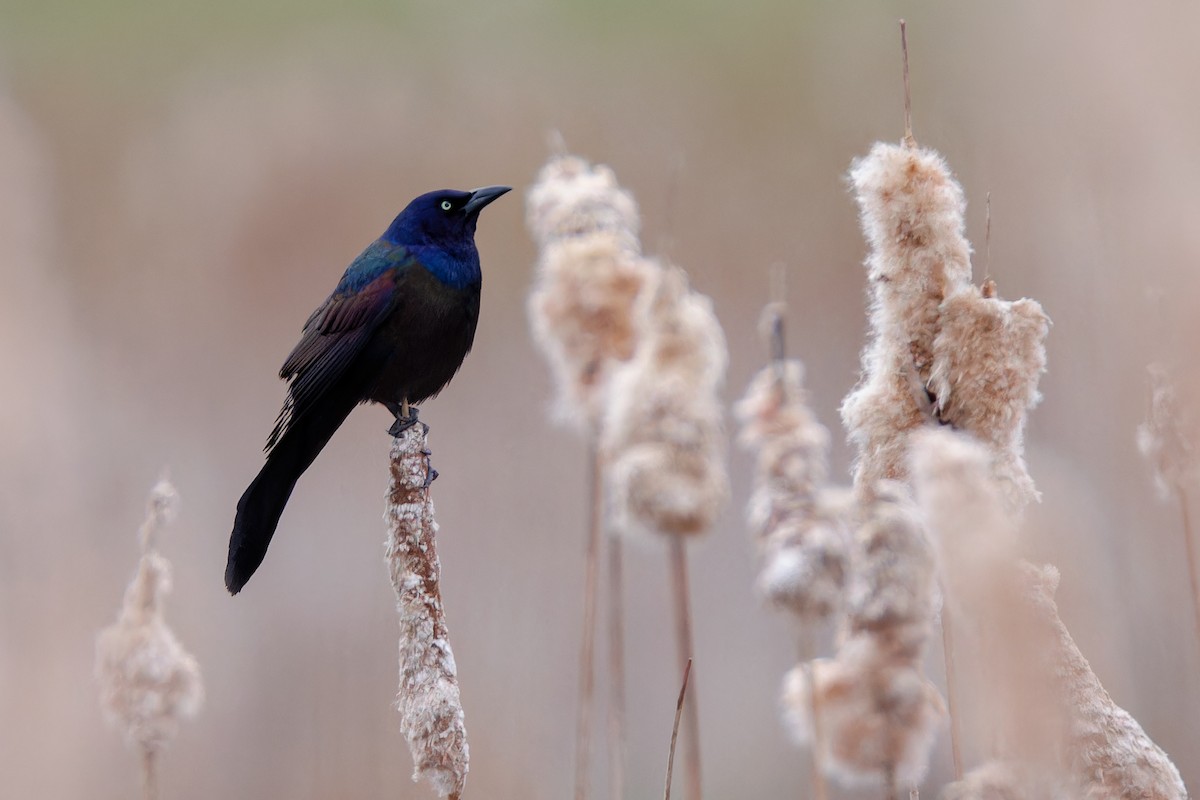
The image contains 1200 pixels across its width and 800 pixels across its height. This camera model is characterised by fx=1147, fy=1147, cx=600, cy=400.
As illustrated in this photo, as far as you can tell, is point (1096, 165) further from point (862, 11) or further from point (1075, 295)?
point (862, 11)

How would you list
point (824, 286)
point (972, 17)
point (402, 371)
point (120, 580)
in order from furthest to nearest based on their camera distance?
point (972, 17) → point (824, 286) → point (120, 580) → point (402, 371)

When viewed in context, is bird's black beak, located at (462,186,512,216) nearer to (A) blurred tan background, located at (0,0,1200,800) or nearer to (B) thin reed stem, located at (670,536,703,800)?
(A) blurred tan background, located at (0,0,1200,800)

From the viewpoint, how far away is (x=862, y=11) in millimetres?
4375

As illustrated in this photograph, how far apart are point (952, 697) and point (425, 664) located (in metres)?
0.61

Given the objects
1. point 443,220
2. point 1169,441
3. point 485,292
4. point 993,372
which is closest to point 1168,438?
point 1169,441

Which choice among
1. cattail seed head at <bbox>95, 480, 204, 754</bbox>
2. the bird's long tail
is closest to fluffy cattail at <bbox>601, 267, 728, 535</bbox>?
cattail seed head at <bbox>95, 480, 204, 754</bbox>

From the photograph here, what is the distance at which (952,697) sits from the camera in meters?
1.31

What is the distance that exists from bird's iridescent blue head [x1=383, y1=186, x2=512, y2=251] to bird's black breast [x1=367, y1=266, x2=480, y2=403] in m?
0.13

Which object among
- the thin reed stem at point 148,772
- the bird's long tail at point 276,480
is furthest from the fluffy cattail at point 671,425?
the bird's long tail at point 276,480

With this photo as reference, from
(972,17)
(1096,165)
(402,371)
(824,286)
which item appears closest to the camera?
(402,371)

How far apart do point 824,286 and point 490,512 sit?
Answer: 1278 millimetres

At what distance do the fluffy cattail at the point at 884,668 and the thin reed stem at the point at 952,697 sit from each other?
32cm

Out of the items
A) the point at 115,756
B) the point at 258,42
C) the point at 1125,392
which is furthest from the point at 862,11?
the point at 115,756

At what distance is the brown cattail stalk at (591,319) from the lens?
1349mm
